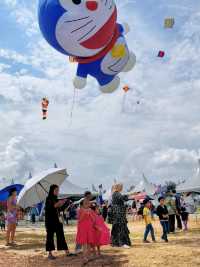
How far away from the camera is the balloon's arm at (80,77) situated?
11195mm

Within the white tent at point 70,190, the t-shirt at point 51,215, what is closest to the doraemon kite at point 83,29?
the t-shirt at point 51,215

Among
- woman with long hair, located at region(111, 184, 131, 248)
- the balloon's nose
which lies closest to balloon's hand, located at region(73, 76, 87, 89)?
the balloon's nose

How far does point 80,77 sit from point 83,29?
69.3 inches

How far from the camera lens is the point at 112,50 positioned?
1107cm

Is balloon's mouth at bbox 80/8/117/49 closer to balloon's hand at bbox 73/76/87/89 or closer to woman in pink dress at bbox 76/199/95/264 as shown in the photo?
balloon's hand at bbox 73/76/87/89

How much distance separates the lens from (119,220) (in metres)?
10.2

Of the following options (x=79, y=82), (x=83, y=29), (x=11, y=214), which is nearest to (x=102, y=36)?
(x=83, y=29)

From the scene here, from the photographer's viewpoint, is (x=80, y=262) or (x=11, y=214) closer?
(x=80, y=262)

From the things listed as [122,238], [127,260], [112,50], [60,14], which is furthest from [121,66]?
[127,260]

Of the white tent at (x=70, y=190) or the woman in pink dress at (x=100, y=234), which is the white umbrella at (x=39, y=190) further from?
the white tent at (x=70, y=190)

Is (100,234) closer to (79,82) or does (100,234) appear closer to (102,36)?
(79,82)

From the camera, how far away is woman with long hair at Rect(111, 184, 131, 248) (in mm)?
10031

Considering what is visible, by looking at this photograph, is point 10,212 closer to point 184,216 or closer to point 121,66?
point 121,66

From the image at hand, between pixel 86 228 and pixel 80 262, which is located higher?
pixel 86 228
